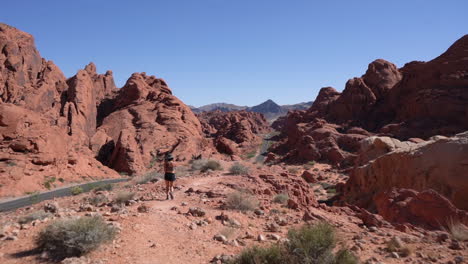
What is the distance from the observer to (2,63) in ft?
121

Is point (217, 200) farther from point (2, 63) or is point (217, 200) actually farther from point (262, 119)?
point (262, 119)

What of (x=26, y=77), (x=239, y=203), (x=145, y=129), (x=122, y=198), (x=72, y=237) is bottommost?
(x=239, y=203)

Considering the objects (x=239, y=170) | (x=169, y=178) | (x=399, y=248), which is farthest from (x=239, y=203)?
(x=239, y=170)

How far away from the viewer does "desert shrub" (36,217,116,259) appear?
221 inches

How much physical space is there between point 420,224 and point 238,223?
4.59m

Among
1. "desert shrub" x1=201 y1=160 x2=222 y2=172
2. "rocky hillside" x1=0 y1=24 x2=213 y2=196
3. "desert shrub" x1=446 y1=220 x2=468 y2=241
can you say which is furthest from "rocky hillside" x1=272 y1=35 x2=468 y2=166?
"desert shrub" x1=446 y1=220 x2=468 y2=241

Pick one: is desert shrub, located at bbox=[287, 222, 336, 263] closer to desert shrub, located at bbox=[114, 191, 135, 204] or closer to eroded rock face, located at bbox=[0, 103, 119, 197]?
desert shrub, located at bbox=[114, 191, 135, 204]

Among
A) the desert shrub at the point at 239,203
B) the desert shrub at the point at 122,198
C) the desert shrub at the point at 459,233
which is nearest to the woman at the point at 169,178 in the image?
the desert shrub at the point at 122,198

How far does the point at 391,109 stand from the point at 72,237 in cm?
4809

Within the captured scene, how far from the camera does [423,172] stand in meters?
12.3

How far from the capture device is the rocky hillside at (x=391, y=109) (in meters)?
36.1

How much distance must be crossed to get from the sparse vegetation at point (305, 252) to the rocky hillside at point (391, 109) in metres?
31.4

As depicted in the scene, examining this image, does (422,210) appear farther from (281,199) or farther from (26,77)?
(26,77)

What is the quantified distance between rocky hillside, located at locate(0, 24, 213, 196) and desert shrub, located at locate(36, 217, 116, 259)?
62.9ft
